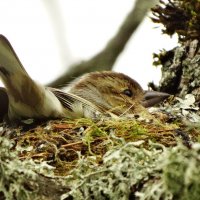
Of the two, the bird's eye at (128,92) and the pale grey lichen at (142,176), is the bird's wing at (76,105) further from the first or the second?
the pale grey lichen at (142,176)

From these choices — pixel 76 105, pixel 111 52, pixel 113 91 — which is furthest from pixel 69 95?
pixel 113 91

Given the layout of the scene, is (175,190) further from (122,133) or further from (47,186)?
(122,133)

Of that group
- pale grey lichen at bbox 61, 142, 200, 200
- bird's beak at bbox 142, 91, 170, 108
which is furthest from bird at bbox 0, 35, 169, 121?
pale grey lichen at bbox 61, 142, 200, 200

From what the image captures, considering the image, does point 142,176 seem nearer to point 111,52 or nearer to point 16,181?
point 16,181

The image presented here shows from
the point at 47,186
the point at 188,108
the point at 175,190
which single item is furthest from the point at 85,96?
the point at 175,190

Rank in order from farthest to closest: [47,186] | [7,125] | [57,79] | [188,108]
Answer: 1. [57,79]
2. [188,108]
3. [7,125]
4. [47,186]

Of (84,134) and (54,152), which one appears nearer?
(54,152)

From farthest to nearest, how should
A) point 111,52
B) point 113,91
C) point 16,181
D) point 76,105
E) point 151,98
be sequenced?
1. point 113,91
2. point 151,98
3. point 111,52
4. point 76,105
5. point 16,181

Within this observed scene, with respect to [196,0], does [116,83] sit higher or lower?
lower

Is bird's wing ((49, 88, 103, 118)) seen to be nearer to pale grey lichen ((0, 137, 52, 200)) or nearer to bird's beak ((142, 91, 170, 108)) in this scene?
bird's beak ((142, 91, 170, 108))
